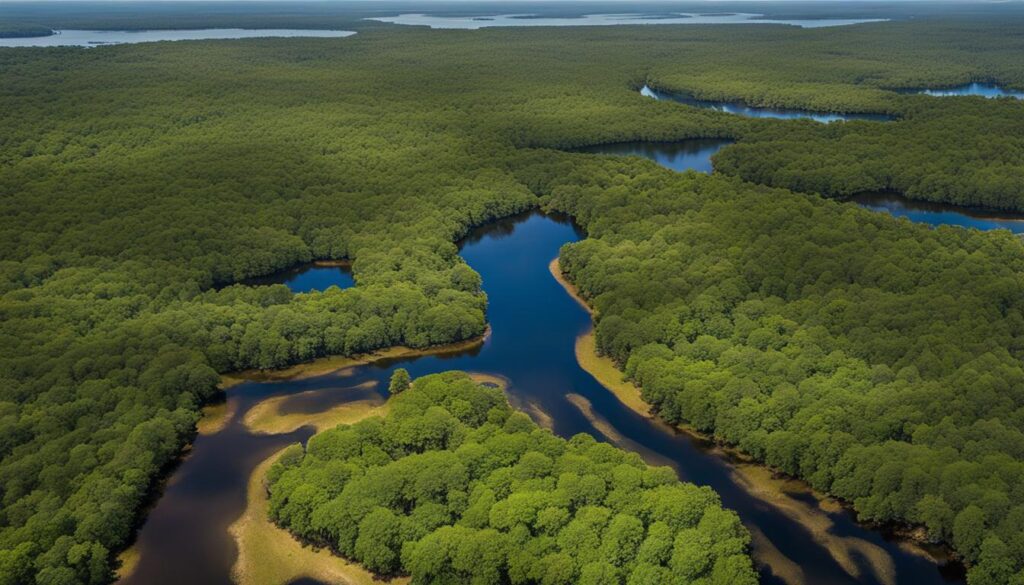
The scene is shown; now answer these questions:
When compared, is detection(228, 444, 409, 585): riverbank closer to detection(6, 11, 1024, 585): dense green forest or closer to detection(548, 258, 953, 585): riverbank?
detection(6, 11, 1024, 585): dense green forest

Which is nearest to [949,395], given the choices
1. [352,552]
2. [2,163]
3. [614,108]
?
[352,552]

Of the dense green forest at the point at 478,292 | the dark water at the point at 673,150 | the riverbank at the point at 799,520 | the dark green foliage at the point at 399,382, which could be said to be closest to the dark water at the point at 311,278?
the dense green forest at the point at 478,292

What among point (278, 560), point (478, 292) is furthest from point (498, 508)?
point (478, 292)

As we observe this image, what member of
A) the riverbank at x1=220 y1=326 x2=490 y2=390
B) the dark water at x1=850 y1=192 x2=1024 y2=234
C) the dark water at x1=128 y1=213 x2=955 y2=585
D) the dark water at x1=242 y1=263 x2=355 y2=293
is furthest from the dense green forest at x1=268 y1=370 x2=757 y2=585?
the dark water at x1=850 y1=192 x2=1024 y2=234

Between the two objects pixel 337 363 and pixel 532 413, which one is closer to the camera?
pixel 532 413

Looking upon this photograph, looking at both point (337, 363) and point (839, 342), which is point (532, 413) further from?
point (839, 342)

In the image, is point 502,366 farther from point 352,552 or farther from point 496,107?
point 496,107
